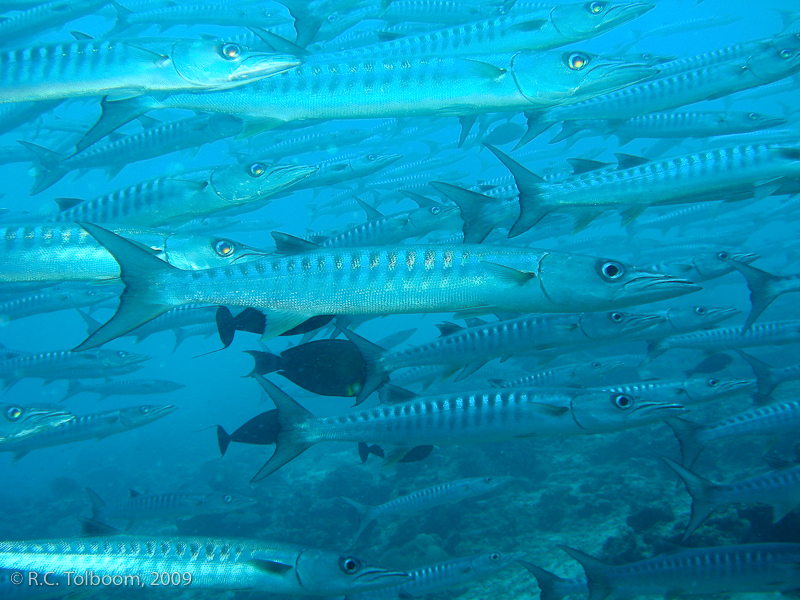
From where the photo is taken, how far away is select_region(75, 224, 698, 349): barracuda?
2.65m

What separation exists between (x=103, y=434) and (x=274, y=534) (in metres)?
4.23

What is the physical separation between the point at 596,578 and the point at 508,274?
11.4ft

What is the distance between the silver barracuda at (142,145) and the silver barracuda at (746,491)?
733cm

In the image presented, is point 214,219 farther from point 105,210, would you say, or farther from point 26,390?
point 26,390

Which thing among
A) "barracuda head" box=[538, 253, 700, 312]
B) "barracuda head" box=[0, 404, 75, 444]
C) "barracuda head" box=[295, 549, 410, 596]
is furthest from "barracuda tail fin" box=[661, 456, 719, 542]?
"barracuda head" box=[0, 404, 75, 444]

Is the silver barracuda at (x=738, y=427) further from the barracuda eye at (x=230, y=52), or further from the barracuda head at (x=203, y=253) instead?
the barracuda eye at (x=230, y=52)

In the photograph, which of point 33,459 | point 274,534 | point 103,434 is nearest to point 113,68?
point 103,434

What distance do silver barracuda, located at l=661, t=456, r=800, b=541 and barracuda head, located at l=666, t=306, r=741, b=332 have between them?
70.2 inches

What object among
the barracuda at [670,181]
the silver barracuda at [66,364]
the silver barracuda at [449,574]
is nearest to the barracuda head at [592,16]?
the barracuda at [670,181]

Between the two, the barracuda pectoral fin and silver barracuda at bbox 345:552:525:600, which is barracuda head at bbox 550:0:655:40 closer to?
the barracuda pectoral fin

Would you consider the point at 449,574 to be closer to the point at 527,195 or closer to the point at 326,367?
the point at 326,367

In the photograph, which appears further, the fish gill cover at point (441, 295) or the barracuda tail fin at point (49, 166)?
the barracuda tail fin at point (49, 166)

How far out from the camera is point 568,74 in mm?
3219

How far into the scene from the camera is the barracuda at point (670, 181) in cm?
352
